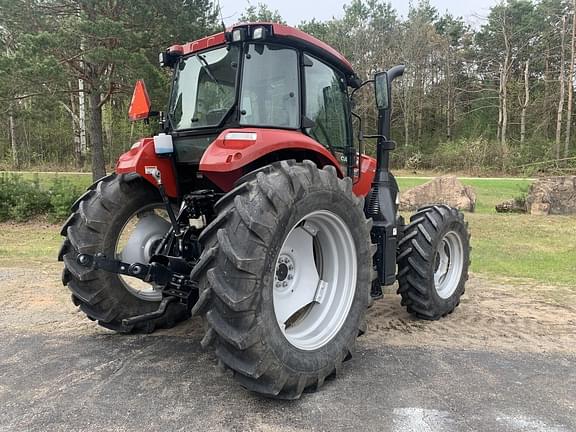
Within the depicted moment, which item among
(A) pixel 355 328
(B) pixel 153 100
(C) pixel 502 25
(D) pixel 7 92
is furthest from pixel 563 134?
(A) pixel 355 328

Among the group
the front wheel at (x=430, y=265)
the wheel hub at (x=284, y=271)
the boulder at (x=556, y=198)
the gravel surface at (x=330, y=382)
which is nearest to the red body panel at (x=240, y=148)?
the wheel hub at (x=284, y=271)

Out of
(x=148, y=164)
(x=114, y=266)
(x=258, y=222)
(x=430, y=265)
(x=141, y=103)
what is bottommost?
Result: (x=430, y=265)

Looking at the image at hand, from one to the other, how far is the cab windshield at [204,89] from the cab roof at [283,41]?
0.21 feet

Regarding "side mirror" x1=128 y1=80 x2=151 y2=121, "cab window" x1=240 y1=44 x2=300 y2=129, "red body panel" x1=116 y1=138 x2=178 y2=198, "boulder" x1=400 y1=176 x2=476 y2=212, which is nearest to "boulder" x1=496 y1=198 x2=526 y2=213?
"boulder" x1=400 y1=176 x2=476 y2=212

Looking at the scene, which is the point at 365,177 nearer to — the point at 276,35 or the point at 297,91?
the point at 297,91

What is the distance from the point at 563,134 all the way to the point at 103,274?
33940 mm

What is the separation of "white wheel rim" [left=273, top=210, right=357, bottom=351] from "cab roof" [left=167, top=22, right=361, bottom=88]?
1306mm

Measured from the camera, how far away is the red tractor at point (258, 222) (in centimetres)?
266

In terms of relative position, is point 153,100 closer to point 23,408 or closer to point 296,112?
point 296,112

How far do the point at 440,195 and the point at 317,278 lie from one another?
9.77 m

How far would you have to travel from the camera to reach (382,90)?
4086mm

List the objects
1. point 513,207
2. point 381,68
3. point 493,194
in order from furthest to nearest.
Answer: point 381,68 < point 493,194 < point 513,207

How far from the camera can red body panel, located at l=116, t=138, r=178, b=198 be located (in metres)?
3.57

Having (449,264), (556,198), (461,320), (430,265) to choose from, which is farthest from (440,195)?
(430,265)
